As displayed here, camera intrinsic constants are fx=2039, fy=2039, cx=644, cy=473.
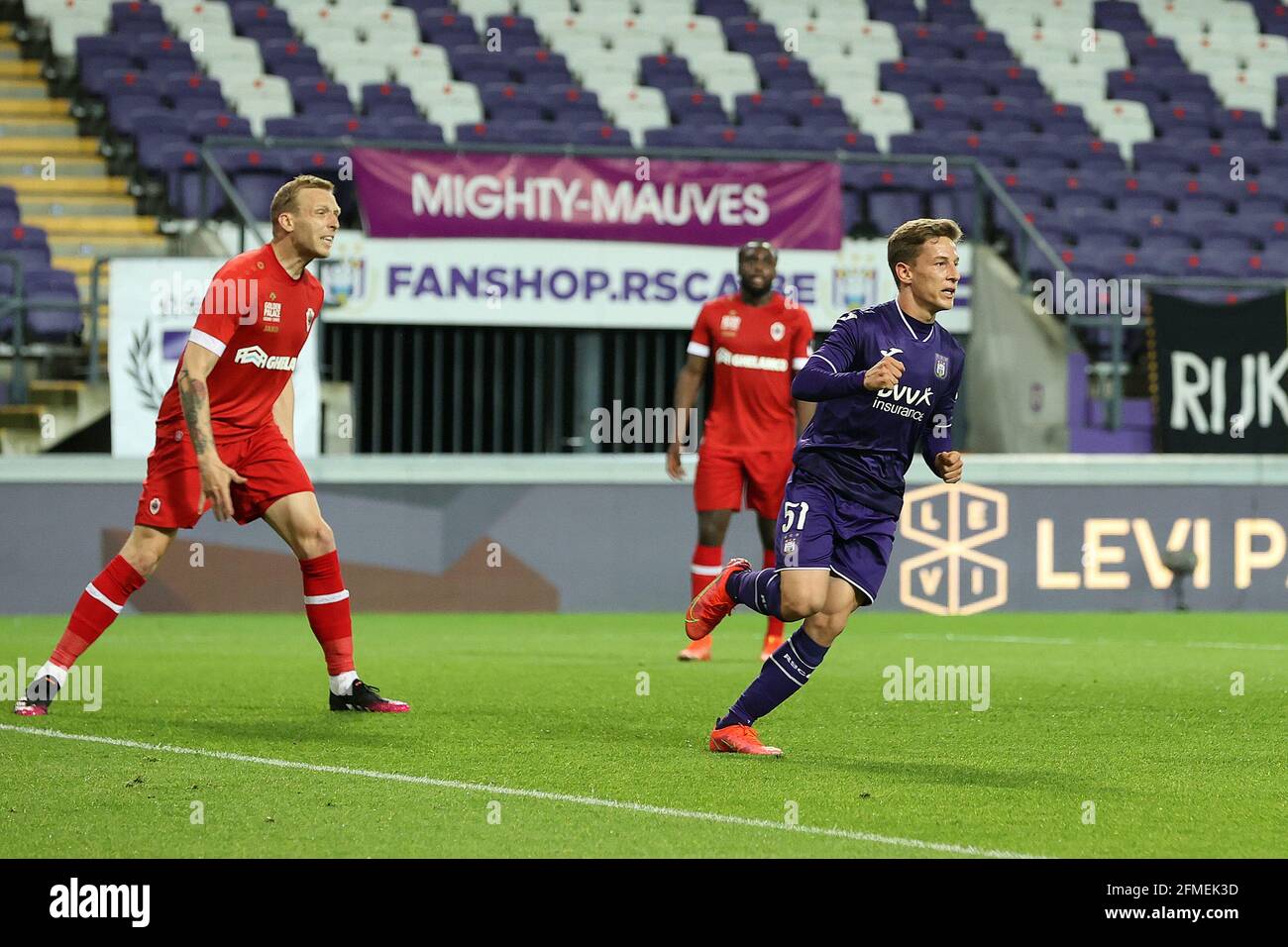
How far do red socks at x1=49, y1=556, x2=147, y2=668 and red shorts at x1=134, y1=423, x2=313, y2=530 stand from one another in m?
0.25

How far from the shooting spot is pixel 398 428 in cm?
1560

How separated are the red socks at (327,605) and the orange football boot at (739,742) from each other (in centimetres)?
184

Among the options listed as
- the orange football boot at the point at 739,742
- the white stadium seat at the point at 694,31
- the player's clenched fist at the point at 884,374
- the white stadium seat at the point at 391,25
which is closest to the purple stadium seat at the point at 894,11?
the white stadium seat at the point at 694,31

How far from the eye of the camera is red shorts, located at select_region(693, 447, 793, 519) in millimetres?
11172

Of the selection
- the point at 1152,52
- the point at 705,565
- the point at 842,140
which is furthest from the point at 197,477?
the point at 1152,52

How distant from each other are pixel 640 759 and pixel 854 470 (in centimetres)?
122

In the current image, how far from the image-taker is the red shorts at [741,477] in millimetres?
11172

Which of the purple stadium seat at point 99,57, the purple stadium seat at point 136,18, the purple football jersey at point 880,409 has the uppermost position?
the purple stadium seat at point 136,18

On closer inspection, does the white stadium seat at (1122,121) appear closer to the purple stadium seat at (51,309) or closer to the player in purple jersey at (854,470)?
the purple stadium seat at (51,309)

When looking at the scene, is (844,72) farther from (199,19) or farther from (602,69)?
(199,19)

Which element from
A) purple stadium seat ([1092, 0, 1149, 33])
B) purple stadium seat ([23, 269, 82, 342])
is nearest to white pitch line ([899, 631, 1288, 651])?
purple stadium seat ([23, 269, 82, 342])

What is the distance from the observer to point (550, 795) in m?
6.02
